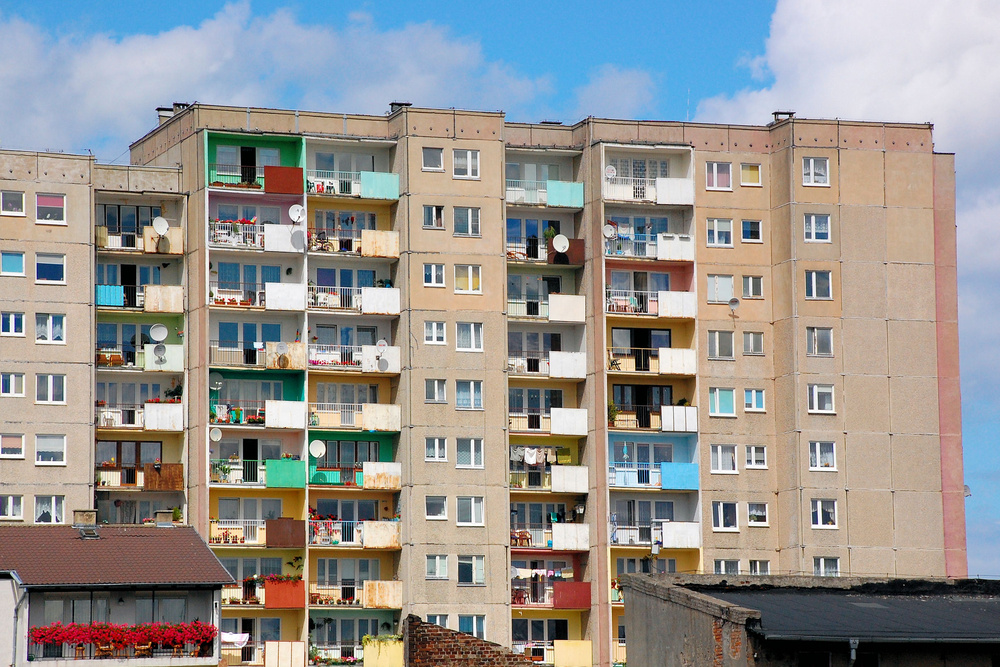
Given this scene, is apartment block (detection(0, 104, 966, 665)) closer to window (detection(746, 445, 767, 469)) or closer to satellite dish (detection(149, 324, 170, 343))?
window (detection(746, 445, 767, 469))

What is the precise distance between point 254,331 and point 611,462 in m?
17.8

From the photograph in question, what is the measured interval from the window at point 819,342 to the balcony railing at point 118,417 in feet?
102

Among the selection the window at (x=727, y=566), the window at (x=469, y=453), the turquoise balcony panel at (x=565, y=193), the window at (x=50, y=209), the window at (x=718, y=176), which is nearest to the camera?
the window at (x=50, y=209)

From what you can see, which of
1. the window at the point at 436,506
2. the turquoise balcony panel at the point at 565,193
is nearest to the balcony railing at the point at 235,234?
the window at the point at 436,506

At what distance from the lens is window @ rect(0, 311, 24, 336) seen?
90188mm

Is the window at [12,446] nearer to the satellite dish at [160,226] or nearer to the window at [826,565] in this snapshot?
the satellite dish at [160,226]

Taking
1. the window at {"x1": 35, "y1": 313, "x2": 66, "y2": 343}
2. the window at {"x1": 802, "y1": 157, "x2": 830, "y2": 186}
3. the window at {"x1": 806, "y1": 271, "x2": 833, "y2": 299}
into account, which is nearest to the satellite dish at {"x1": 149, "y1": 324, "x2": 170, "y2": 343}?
the window at {"x1": 35, "y1": 313, "x2": 66, "y2": 343}

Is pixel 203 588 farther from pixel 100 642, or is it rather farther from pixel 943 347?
pixel 943 347

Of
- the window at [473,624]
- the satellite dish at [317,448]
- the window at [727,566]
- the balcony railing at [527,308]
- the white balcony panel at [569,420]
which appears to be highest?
the balcony railing at [527,308]

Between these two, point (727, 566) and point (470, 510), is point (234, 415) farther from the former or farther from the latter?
point (727, 566)

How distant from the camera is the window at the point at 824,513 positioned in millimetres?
95688

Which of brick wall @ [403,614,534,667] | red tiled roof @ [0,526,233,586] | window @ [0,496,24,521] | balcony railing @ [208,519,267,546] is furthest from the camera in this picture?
balcony railing @ [208,519,267,546]

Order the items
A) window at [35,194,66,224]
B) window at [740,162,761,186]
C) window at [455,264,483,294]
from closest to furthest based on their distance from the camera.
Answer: window at [35,194,66,224], window at [455,264,483,294], window at [740,162,761,186]

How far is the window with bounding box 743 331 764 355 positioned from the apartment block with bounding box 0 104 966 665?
151 mm
